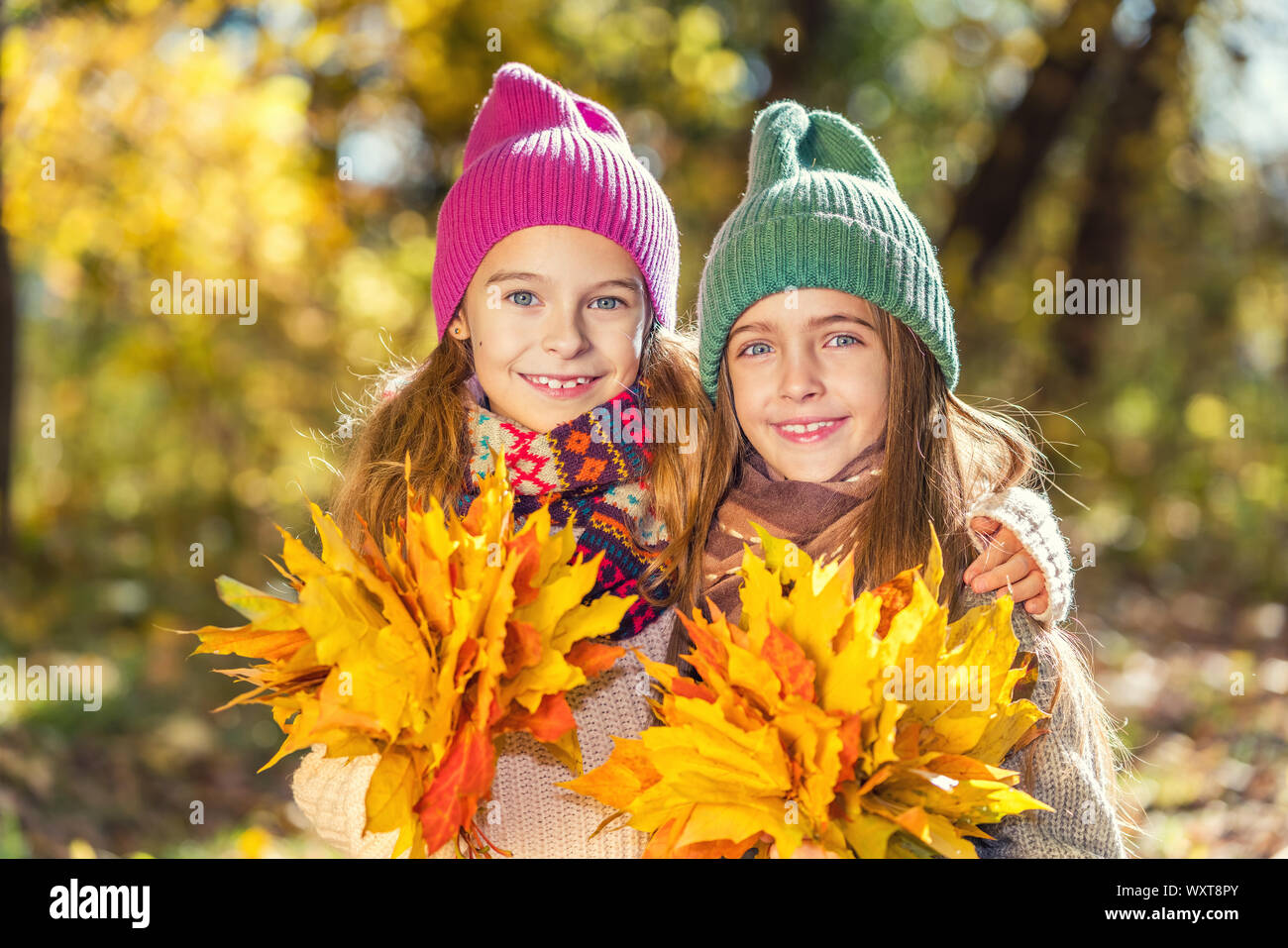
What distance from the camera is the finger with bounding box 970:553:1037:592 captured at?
2.16 meters

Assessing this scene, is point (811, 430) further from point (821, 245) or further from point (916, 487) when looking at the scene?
point (821, 245)

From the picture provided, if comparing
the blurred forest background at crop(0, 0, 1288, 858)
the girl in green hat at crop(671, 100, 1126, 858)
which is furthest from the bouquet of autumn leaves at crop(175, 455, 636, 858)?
the blurred forest background at crop(0, 0, 1288, 858)

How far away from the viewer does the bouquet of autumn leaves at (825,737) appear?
1.63 meters

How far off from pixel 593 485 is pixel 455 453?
12.3 inches

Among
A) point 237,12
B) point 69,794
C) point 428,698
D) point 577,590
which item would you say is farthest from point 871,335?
point 237,12

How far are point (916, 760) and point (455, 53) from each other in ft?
19.5

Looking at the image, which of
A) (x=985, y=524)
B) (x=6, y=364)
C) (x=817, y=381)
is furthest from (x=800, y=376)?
(x=6, y=364)

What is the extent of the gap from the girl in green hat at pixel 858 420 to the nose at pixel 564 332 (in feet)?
0.84

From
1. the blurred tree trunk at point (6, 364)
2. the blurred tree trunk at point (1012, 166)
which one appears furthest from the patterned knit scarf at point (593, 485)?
the blurred tree trunk at point (1012, 166)

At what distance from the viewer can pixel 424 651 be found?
1719mm

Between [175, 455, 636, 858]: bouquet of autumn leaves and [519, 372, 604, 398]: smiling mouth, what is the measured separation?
24.0 inches

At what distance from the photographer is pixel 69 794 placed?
5.29 metres

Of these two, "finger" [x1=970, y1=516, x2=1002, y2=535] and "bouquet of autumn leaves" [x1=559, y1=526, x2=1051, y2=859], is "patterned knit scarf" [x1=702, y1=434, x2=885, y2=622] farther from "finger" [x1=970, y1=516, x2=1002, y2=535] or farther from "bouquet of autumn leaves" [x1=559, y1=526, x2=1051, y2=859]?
"bouquet of autumn leaves" [x1=559, y1=526, x2=1051, y2=859]

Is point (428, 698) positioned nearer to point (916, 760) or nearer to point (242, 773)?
point (916, 760)
